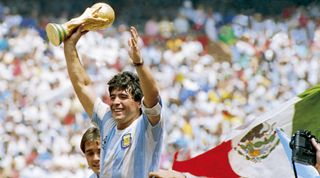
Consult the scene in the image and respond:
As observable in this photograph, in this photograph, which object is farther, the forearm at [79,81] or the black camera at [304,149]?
the forearm at [79,81]

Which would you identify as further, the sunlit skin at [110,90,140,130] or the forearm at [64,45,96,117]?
the forearm at [64,45,96,117]

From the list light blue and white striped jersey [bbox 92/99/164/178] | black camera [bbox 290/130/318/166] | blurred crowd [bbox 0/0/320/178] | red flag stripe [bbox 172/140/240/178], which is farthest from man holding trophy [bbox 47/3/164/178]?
blurred crowd [bbox 0/0/320/178]

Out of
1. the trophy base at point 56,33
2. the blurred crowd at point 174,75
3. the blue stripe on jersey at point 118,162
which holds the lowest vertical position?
the blurred crowd at point 174,75

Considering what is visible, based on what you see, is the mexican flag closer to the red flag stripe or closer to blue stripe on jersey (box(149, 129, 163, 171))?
the red flag stripe

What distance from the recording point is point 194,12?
482 inches

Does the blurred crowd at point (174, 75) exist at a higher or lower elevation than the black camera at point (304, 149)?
lower

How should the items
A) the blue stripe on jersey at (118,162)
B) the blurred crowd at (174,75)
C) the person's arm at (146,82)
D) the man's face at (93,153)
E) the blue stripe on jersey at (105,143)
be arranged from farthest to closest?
the blurred crowd at (174,75), the man's face at (93,153), the blue stripe on jersey at (105,143), the blue stripe on jersey at (118,162), the person's arm at (146,82)

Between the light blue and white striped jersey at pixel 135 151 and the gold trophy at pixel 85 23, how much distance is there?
0.58 metres

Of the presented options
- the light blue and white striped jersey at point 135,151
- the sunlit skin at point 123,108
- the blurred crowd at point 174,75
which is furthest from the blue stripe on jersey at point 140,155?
the blurred crowd at point 174,75

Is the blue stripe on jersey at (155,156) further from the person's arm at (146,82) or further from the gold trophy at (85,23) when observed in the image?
the gold trophy at (85,23)

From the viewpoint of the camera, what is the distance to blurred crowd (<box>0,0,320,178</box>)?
998 cm

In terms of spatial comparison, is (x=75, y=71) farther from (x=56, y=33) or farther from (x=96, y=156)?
(x=96, y=156)

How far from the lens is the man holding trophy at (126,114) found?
380cm

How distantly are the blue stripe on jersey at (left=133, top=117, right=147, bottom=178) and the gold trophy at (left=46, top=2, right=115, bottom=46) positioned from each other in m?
0.64
